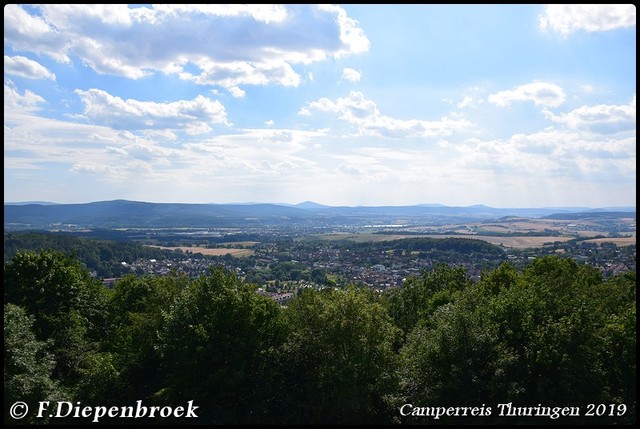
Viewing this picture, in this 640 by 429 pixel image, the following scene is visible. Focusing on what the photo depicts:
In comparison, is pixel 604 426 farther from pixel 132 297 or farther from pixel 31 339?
pixel 132 297

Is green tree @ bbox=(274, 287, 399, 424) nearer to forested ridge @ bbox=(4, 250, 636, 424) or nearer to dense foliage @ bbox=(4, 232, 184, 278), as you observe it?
forested ridge @ bbox=(4, 250, 636, 424)

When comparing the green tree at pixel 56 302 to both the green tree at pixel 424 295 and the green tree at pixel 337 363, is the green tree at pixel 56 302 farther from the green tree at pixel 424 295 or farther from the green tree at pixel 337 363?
the green tree at pixel 424 295

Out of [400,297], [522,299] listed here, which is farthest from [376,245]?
[522,299]

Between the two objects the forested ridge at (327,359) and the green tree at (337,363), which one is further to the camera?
the green tree at (337,363)

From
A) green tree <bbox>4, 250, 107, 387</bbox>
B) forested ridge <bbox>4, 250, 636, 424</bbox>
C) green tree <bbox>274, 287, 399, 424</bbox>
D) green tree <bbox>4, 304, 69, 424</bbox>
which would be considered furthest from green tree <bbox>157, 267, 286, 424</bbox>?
green tree <bbox>4, 250, 107, 387</bbox>

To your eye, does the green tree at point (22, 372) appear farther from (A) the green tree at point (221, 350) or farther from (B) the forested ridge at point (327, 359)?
(A) the green tree at point (221, 350)

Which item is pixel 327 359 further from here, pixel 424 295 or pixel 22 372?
pixel 424 295

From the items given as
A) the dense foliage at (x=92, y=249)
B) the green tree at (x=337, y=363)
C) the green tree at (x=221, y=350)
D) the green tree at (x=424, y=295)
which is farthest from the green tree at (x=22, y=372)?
the dense foliage at (x=92, y=249)

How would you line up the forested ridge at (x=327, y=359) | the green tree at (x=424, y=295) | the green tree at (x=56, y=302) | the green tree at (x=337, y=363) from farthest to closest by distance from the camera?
the green tree at (x=424, y=295), the green tree at (x=56, y=302), the green tree at (x=337, y=363), the forested ridge at (x=327, y=359)

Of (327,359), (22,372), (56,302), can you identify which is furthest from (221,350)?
(56,302)

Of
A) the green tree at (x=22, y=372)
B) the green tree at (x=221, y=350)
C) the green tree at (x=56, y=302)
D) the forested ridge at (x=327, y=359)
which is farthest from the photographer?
the green tree at (x=56, y=302)
